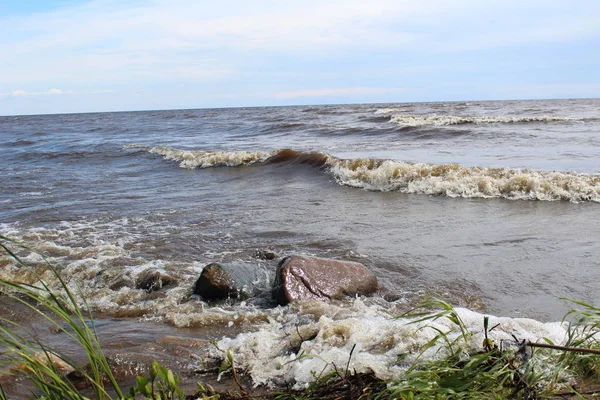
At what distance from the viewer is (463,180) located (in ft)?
30.6

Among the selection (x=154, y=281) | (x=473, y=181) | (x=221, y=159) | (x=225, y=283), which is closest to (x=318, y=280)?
(x=225, y=283)

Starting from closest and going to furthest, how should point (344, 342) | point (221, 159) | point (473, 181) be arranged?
point (344, 342), point (473, 181), point (221, 159)

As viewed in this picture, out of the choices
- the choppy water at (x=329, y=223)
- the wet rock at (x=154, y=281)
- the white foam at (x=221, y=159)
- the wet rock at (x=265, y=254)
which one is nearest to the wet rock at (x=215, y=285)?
the choppy water at (x=329, y=223)

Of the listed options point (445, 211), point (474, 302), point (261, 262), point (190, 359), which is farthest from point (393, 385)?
point (445, 211)

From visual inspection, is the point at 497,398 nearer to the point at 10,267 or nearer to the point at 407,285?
the point at 407,285

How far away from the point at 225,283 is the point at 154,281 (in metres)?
0.82

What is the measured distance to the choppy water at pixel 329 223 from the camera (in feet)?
14.4

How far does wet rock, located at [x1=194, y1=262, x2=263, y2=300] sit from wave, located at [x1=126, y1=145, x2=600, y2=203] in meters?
5.47

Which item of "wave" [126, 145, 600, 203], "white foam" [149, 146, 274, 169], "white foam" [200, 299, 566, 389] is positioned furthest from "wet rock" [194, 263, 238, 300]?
"white foam" [149, 146, 274, 169]

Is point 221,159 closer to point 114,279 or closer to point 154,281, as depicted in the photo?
point 114,279

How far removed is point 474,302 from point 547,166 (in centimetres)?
788

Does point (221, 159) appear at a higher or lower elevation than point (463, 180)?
higher

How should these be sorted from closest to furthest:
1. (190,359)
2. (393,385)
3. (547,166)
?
1. (393,385)
2. (190,359)
3. (547,166)

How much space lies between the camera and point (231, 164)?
1513cm
